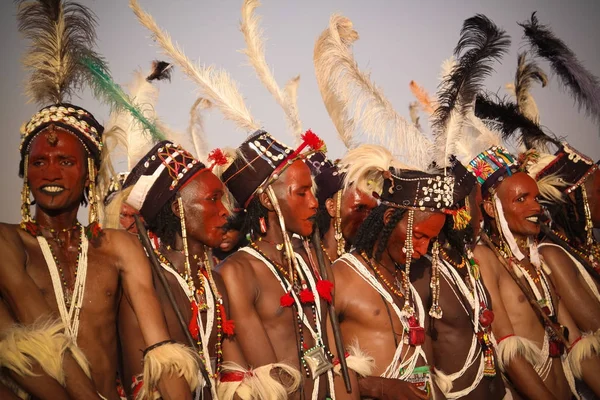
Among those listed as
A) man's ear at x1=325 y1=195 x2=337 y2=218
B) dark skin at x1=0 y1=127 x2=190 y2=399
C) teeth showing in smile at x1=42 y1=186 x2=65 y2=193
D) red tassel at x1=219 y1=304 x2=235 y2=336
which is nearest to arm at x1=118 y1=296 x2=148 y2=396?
dark skin at x1=0 y1=127 x2=190 y2=399

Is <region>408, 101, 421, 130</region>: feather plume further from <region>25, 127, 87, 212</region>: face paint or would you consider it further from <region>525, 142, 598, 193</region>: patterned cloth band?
<region>25, 127, 87, 212</region>: face paint

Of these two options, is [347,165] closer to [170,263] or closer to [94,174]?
[170,263]

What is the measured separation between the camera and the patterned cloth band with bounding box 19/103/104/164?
12.6ft

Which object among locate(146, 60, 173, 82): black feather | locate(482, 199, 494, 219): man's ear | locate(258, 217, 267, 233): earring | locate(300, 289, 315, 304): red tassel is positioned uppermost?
locate(146, 60, 173, 82): black feather

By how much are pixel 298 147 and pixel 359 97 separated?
1123 millimetres

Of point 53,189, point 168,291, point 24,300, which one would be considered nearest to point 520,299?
point 168,291

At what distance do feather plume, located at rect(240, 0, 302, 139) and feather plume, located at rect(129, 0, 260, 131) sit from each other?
0.35 m

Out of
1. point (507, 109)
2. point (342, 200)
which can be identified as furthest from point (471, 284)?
point (507, 109)

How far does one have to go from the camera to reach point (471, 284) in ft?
18.2

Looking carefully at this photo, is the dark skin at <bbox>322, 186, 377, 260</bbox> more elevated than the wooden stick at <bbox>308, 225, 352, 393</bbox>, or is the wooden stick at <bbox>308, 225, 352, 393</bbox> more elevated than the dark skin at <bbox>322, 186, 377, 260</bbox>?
the dark skin at <bbox>322, 186, 377, 260</bbox>

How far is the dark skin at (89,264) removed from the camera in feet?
11.9

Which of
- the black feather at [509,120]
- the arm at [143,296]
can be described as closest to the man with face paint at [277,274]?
the arm at [143,296]

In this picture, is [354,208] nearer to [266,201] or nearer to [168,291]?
[266,201]

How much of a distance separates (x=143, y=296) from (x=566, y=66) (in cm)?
557
